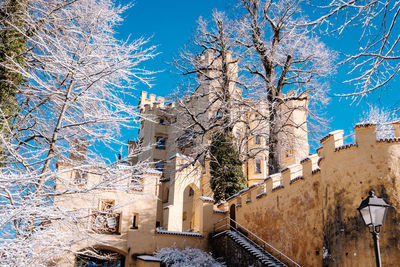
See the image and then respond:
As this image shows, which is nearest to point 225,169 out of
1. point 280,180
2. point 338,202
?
point 280,180

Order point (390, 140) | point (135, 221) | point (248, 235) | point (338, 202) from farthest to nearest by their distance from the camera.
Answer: point (248, 235), point (135, 221), point (338, 202), point (390, 140)

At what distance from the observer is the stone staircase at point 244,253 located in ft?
44.6

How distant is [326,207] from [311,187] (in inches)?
49.9

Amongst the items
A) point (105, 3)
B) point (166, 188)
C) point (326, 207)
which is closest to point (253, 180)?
point (166, 188)

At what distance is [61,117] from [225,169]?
13.1m

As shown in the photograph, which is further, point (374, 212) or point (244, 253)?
point (244, 253)

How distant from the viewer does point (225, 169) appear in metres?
20.8

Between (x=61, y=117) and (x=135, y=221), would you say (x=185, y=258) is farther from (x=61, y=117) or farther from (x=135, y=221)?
(x=61, y=117)

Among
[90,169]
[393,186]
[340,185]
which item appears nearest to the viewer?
[90,169]

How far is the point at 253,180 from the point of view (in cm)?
3316

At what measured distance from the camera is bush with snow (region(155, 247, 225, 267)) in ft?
49.8

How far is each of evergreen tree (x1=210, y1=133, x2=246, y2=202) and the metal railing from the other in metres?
2.75

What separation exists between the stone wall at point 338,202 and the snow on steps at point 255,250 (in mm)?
508

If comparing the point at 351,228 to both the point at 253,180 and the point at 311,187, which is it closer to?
the point at 311,187
